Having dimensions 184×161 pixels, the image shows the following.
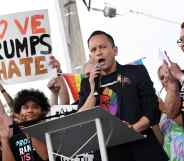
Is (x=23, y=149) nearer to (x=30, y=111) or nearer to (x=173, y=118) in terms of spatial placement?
(x=30, y=111)

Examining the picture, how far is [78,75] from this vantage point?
180 inches

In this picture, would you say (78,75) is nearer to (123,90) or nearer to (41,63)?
(41,63)

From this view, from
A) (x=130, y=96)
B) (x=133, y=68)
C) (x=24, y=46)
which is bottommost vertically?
(x=130, y=96)

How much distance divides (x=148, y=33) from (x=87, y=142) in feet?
7.80

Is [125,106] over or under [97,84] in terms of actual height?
under

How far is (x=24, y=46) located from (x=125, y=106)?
6.75 feet

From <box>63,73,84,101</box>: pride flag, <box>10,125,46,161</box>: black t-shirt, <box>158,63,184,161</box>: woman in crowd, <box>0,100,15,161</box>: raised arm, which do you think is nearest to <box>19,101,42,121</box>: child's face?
<box>10,125,46,161</box>: black t-shirt

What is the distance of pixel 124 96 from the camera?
2.85m

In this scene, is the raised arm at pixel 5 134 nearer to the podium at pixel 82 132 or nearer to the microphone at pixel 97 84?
the podium at pixel 82 132

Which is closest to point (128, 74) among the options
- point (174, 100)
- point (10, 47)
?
point (174, 100)

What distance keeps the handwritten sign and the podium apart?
7.01 feet

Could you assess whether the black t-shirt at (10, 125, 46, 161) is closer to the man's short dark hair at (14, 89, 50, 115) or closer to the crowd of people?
the crowd of people

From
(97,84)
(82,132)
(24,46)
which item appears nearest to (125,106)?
(97,84)

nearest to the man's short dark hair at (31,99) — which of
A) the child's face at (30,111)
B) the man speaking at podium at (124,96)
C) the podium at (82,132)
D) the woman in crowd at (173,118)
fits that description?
the child's face at (30,111)
